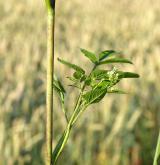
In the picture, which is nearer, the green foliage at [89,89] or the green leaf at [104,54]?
the green foliage at [89,89]

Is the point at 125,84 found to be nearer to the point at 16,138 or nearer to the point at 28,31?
the point at 16,138

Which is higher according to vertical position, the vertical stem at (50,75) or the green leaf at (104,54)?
the green leaf at (104,54)

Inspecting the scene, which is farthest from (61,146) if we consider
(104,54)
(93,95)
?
(104,54)

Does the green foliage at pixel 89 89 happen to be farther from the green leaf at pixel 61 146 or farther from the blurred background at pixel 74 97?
the blurred background at pixel 74 97

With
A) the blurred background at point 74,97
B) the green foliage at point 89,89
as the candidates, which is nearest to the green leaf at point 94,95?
the green foliage at point 89,89

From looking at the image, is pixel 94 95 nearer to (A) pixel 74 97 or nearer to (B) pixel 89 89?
(B) pixel 89 89

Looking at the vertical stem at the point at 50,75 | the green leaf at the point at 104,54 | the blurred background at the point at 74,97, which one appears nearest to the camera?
the vertical stem at the point at 50,75

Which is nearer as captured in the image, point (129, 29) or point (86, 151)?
point (86, 151)

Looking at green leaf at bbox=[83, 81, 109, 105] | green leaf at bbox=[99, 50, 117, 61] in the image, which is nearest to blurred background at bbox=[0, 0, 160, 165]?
green leaf at bbox=[99, 50, 117, 61]

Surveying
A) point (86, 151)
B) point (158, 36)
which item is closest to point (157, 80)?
point (86, 151)
